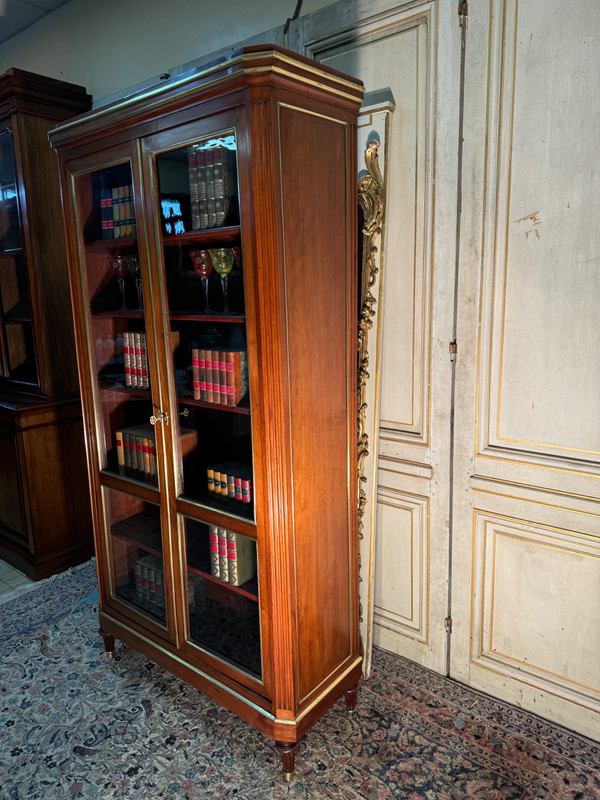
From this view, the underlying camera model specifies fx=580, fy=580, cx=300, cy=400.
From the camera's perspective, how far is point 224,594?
202 centimetres

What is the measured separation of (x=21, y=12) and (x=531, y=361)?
338cm

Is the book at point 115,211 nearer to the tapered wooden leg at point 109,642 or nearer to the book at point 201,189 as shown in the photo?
the book at point 201,189

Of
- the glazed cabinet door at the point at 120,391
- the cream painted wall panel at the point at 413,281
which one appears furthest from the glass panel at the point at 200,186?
the cream painted wall panel at the point at 413,281

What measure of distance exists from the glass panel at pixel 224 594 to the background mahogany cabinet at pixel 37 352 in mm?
1465

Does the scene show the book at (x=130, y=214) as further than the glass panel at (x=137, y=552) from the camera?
No

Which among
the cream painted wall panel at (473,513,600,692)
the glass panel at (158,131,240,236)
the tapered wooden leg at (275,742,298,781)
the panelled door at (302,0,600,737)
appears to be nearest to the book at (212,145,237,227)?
the glass panel at (158,131,240,236)

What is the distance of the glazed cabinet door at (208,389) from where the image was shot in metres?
1.80

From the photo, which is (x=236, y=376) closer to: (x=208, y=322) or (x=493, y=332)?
(x=208, y=322)

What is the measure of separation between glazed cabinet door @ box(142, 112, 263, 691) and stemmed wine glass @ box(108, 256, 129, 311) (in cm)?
30

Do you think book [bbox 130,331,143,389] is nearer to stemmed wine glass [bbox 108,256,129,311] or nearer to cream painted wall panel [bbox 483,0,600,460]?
stemmed wine glass [bbox 108,256,129,311]

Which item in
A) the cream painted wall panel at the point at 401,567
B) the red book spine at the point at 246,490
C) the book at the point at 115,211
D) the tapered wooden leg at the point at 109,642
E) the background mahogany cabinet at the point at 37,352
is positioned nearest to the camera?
the red book spine at the point at 246,490

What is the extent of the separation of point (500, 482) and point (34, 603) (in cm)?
236

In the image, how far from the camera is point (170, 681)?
234 centimetres

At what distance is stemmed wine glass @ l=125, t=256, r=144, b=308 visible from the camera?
2108mm
